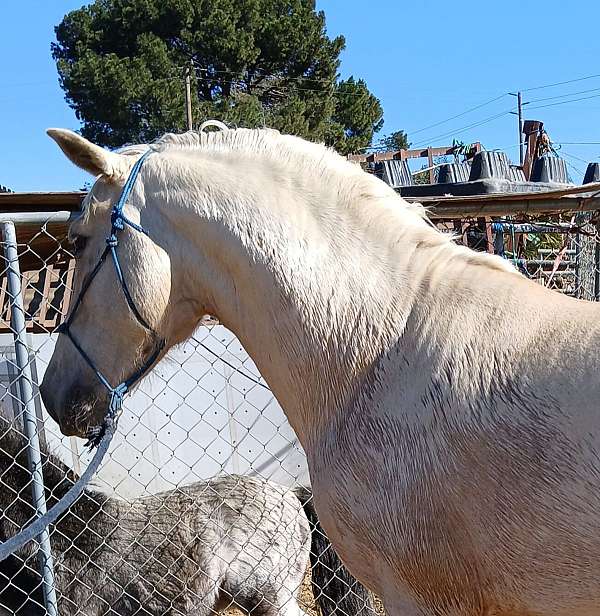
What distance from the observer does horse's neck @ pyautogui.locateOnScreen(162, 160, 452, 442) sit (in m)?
1.90

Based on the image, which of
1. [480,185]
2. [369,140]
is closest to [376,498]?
[480,185]

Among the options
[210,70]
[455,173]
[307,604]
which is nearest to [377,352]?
[307,604]

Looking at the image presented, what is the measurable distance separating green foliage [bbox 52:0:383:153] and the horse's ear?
2350cm

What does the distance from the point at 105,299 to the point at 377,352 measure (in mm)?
815

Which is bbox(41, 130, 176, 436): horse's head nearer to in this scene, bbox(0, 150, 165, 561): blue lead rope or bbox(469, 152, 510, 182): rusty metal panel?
bbox(0, 150, 165, 561): blue lead rope

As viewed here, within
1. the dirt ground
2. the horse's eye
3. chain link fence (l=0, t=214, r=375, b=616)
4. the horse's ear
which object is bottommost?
the dirt ground

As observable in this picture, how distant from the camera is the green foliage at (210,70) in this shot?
Result: 84.6 ft

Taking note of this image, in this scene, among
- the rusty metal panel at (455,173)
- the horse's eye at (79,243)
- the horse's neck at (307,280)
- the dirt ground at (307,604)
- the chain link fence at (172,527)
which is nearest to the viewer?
the horse's neck at (307,280)

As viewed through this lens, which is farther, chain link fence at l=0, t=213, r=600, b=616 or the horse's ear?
chain link fence at l=0, t=213, r=600, b=616

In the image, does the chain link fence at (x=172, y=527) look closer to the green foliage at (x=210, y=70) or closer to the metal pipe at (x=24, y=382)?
the metal pipe at (x=24, y=382)

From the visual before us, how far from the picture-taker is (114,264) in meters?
2.09

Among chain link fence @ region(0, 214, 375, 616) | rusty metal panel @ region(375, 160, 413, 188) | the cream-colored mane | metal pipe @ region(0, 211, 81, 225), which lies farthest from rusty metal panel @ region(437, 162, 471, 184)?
the cream-colored mane

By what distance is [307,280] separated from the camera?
194cm

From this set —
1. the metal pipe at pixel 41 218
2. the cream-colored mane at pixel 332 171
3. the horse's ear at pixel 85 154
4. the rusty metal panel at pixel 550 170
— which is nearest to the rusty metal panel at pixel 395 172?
the rusty metal panel at pixel 550 170
